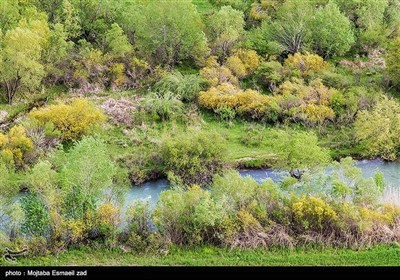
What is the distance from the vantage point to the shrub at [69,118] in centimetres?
6053

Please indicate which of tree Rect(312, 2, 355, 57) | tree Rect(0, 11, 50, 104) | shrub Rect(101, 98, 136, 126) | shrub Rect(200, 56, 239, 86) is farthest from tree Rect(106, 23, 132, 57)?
tree Rect(312, 2, 355, 57)

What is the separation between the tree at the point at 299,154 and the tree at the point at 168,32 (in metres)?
20.5

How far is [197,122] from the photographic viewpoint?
213 feet

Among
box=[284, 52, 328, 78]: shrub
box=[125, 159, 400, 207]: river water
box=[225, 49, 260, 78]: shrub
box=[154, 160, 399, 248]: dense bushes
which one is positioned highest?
box=[284, 52, 328, 78]: shrub

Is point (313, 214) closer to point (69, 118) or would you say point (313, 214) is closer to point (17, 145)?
point (69, 118)

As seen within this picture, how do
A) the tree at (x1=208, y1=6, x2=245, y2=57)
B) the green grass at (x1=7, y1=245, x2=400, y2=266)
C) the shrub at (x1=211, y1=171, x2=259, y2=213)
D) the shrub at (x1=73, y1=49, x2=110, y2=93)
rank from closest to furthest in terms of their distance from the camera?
the green grass at (x1=7, y1=245, x2=400, y2=266) → the shrub at (x1=211, y1=171, x2=259, y2=213) → the shrub at (x1=73, y1=49, x2=110, y2=93) → the tree at (x1=208, y1=6, x2=245, y2=57)

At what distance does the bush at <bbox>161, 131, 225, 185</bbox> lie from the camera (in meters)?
56.0

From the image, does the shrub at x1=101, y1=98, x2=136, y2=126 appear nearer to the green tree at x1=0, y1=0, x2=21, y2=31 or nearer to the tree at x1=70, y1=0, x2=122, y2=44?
the tree at x1=70, y1=0, x2=122, y2=44

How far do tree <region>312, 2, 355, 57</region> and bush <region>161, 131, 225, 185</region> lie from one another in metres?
22.9

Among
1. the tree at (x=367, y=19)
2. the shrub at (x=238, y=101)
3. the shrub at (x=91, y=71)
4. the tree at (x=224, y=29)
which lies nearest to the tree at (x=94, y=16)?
the shrub at (x=91, y=71)

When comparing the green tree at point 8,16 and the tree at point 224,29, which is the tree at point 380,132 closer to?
the tree at point 224,29

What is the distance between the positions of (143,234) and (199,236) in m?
3.94

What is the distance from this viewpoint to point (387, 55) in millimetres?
71000
